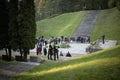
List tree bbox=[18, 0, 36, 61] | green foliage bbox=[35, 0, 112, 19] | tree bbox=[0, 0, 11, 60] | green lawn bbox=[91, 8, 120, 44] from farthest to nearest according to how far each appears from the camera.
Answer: green foliage bbox=[35, 0, 112, 19], green lawn bbox=[91, 8, 120, 44], tree bbox=[18, 0, 36, 61], tree bbox=[0, 0, 11, 60]

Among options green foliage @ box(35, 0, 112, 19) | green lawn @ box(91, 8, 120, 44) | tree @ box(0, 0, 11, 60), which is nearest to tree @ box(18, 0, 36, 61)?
tree @ box(0, 0, 11, 60)

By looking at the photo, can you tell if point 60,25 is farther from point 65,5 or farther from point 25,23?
point 25,23

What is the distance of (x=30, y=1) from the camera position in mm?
22812

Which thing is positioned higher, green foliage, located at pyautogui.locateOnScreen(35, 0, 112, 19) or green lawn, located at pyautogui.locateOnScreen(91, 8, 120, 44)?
green foliage, located at pyautogui.locateOnScreen(35, 0, 112, 19)

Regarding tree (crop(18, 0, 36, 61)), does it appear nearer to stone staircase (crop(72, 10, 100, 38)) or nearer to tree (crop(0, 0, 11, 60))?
tree (crop(0, 0, 11, 60))

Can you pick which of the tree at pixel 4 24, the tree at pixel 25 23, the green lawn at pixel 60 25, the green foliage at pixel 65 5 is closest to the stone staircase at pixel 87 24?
the green lawn at pixel 60 25

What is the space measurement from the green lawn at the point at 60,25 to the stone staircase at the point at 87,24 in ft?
3.46

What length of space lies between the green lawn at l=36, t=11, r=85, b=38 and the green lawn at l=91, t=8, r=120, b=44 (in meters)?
5.14

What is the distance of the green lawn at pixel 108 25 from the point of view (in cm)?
4727

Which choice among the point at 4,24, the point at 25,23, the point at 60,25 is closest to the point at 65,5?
the point at 60,25

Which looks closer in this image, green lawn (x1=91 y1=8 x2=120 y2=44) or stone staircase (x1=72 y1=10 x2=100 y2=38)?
green lawn (x1=91 y1=8 x2=120 y2=44)

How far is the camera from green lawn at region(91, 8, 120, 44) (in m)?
47.3

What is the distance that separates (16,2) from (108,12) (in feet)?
130

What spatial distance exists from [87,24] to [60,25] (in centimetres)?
649
